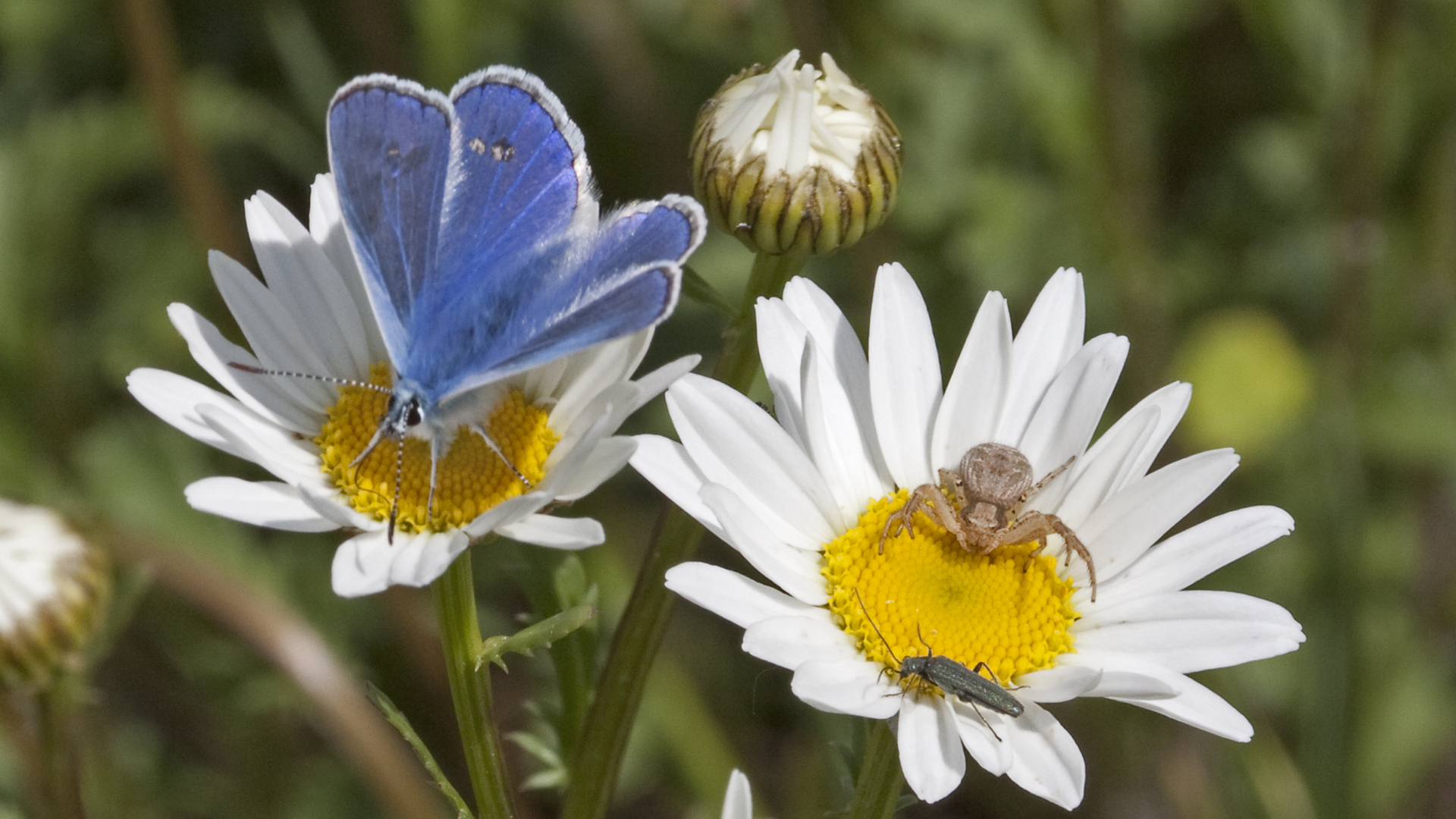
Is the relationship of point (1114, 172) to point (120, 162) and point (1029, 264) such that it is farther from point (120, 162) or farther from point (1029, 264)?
point (120, 162)

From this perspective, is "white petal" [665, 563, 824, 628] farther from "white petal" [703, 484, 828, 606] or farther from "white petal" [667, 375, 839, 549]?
"white petal" [667, 375, 839, 549]

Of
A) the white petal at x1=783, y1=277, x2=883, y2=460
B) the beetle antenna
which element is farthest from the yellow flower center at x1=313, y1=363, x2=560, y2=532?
the beetle antenna

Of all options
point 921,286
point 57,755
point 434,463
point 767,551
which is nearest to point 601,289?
point 434,463

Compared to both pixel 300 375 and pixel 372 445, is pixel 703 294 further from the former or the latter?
pixel 300 375

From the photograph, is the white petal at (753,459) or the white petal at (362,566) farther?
the white petal at (753,459)

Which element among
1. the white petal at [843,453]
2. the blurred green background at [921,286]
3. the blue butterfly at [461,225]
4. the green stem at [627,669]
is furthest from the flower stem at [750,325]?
the blurred green background at [921,286]

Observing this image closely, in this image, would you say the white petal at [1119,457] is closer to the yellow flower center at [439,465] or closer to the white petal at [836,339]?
the white petal at [836,339]
